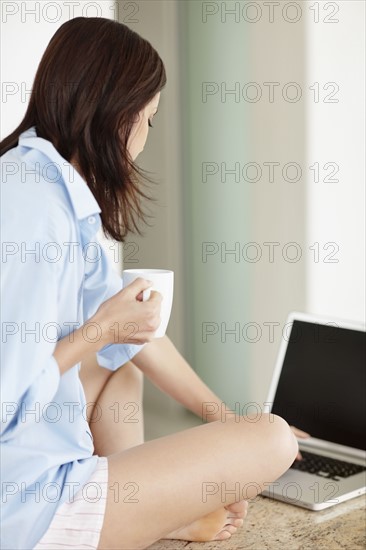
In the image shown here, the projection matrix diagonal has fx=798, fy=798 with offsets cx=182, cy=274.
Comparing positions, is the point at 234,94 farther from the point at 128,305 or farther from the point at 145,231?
the point at 128,305

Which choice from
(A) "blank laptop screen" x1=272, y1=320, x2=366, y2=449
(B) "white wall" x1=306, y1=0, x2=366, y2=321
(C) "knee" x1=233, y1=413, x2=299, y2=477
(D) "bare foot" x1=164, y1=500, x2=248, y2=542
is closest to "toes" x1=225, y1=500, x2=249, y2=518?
(D) "bare foot" x1=164, y1=500, x2=248, y2=542

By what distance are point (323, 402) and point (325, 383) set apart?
4 centimetres

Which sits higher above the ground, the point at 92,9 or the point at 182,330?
the point at 92,9

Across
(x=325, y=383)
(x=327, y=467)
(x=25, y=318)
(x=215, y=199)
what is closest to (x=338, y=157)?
(x=215, y=199)

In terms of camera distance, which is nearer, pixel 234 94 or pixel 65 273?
pixel 65 273

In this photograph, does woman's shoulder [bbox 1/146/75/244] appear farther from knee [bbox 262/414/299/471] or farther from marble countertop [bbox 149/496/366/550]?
marble countertop [bbox 149/496/366/550]

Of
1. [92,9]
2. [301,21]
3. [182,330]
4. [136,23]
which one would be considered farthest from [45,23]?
[182,330]

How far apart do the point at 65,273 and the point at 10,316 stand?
11cm

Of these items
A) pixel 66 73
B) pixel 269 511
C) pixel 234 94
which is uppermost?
pixel 234 94

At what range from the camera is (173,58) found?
2.49m

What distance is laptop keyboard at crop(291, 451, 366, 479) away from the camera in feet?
5.63

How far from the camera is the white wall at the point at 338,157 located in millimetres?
2023

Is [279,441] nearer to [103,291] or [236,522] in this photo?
[236,522]

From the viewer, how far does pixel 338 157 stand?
6.85ft
